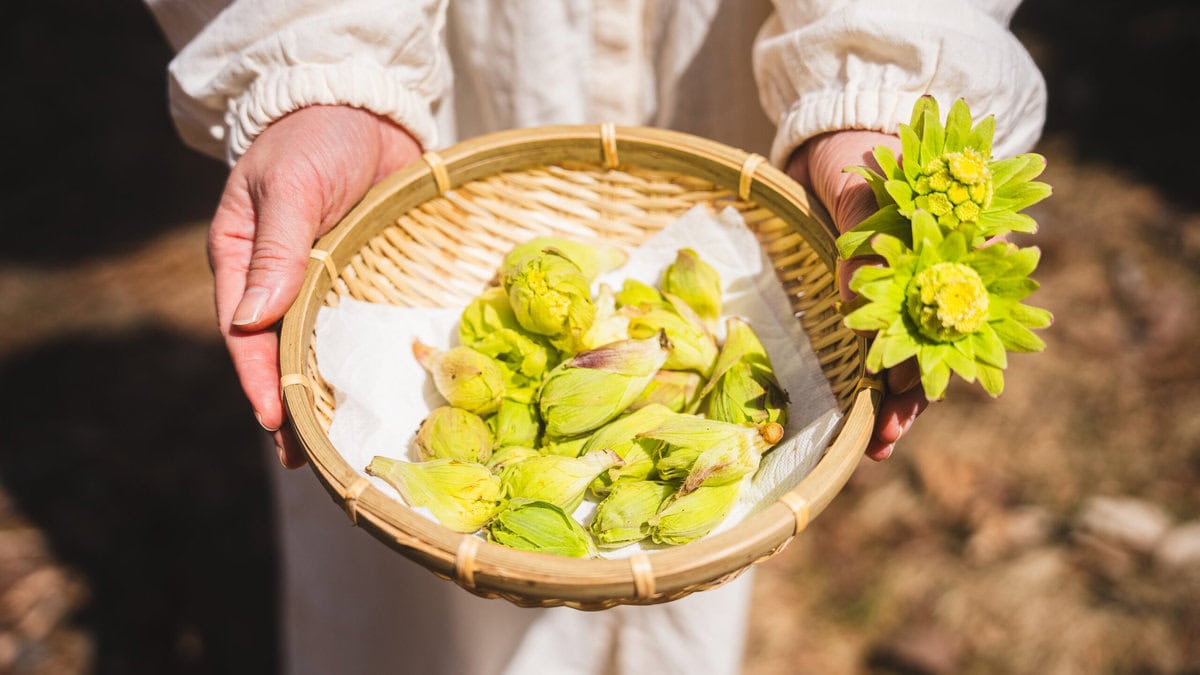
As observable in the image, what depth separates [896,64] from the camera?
1.12 m

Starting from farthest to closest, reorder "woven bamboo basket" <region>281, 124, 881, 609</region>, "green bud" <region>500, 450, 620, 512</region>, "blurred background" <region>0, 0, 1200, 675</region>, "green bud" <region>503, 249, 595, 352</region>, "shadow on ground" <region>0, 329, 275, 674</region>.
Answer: "shadow on ground" <region>0, 329, 275, 674</region> < "blurred background" <region>0, 0, 1200, 675</region> < "green bud" <region>503, 249, 595, 352</region> < "green bud" <region>500, 450, 620, 512</region> < "woven bamboo basket" <region>281, 124, 881, 609</region>

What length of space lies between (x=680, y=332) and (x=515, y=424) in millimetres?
277

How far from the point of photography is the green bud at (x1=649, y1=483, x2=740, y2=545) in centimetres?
101

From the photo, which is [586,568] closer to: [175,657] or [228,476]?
[175,657]

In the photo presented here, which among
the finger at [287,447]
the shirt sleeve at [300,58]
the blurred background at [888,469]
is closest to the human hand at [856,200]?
the shirt sleeve at [300,58]

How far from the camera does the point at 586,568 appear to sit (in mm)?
847

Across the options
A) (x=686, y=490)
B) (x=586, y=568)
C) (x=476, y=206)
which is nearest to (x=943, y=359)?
(x=686, y=490)

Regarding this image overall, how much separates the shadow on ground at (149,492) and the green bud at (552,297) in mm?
1466

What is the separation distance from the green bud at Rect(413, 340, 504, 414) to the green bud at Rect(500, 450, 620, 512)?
0.43 ft

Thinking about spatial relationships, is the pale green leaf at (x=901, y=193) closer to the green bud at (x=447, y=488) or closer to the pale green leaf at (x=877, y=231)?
the pale green leaf at (x=877, y=231)

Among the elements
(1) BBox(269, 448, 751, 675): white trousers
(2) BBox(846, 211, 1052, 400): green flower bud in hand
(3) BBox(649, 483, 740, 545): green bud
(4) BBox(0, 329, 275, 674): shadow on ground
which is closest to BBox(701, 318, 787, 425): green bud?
(3) BBox(649, 483, 740, 545): green bud

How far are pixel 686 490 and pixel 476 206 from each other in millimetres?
593

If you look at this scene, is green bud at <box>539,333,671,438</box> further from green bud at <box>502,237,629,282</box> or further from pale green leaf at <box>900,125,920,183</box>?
pale green leaf at <box>900,125,920,183</box>

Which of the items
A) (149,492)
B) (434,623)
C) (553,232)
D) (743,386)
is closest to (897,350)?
(743,386)
